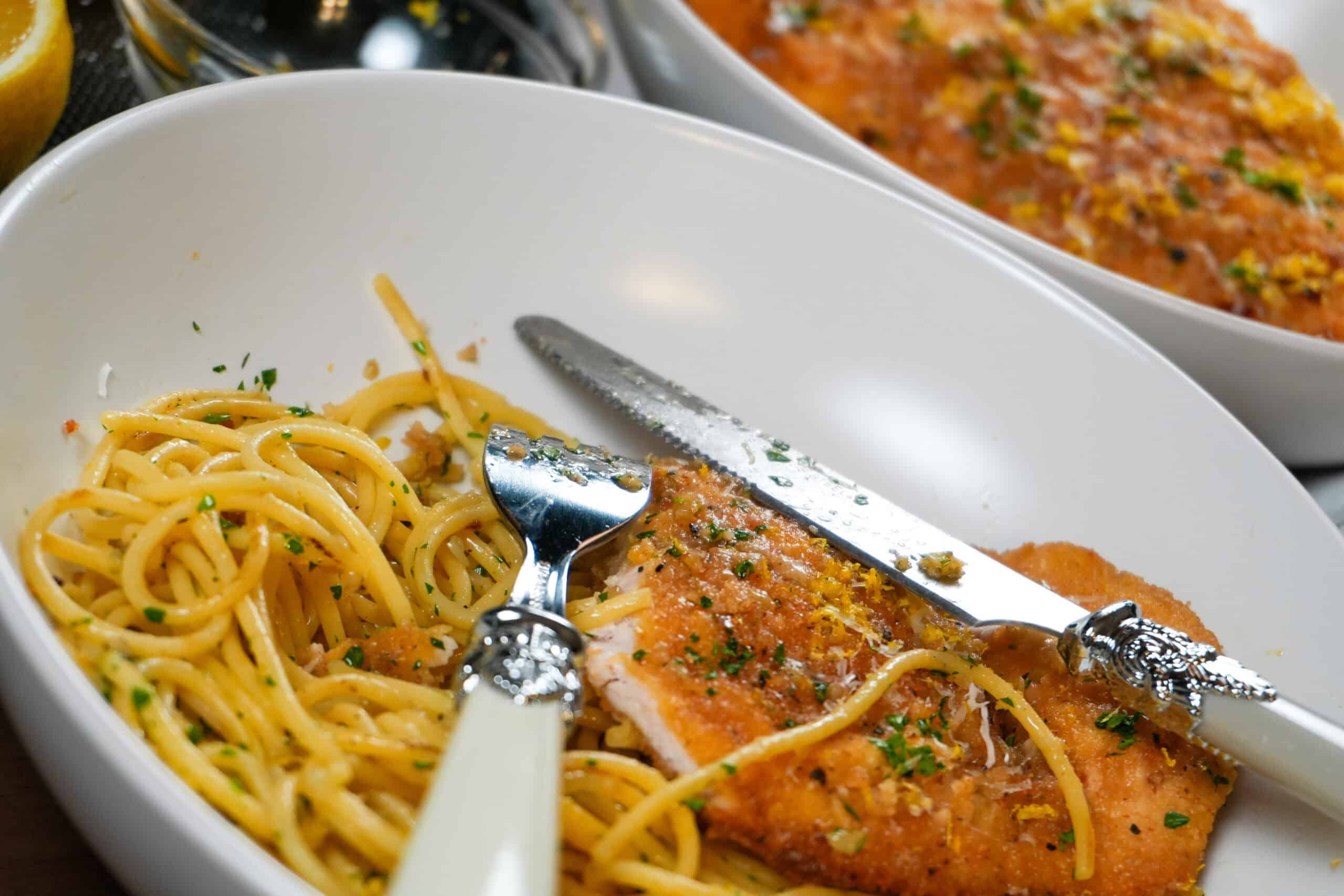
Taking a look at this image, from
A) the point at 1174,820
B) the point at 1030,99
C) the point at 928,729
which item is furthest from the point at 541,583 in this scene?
the point at 1030,99

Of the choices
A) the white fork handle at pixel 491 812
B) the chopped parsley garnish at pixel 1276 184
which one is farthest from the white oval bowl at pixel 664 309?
the chopped parsley garnish at pixel 1276 184

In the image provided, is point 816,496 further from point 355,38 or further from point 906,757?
point 355,38

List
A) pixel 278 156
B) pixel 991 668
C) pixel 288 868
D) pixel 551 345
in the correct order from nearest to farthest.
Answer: pixel 288 868 → pixel 991 668 → pixel 278 156 → pixel 551 345

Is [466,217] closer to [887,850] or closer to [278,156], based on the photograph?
[278,156]

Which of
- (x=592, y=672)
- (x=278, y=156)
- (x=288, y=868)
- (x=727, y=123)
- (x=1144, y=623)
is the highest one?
(x=727, y=123)

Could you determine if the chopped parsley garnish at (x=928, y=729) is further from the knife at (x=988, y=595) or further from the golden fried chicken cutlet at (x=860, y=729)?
the knife at (x=988, y=595)

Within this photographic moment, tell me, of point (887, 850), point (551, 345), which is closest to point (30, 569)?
point (551, 345)

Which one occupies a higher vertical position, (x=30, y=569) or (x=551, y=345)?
(x=551, y=345)
